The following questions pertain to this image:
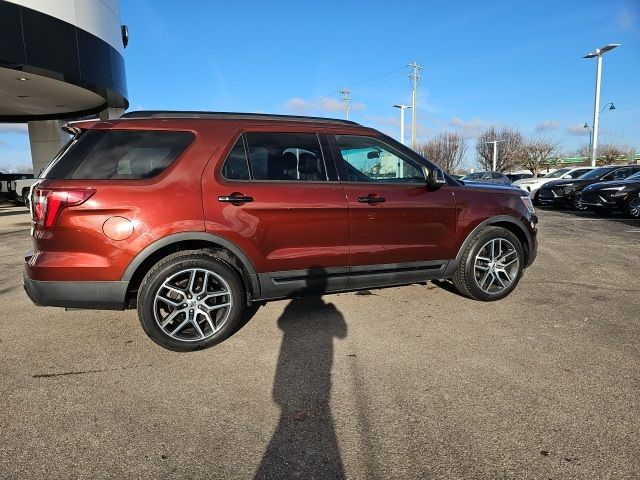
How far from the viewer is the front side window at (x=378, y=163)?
4.31 metres

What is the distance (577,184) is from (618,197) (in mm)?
3475

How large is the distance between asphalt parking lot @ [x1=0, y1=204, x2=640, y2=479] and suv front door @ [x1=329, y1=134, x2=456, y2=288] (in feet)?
1.68

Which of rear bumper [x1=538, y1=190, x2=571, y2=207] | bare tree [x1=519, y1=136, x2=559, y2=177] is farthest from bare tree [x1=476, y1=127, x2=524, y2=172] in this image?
rear bumper [x1=538, y1=190, x2=571, y2=207]

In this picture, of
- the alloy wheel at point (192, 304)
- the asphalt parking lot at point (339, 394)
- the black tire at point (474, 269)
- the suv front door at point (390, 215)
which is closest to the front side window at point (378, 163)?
the suv front door at point (390, 215)

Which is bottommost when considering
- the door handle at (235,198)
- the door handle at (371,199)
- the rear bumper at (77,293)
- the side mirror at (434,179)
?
Result: the rear bumper at (77,293)

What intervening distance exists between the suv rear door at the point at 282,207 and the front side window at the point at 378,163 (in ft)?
1.00

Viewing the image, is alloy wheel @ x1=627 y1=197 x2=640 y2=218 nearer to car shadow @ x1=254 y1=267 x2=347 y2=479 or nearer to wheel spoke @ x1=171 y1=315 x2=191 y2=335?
car shadow @ x1=254 y1=267 x2=347 y2=479

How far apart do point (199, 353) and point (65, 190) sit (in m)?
1.61

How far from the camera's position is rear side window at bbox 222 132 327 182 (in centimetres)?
379

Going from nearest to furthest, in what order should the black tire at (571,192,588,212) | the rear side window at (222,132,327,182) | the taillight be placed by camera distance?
1. the taillight
2. the rear side window at (222,132,327,182)
3. the black tire at (571,192,588,212)

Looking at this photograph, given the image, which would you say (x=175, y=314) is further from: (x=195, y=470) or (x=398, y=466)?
(x=398, y=466)

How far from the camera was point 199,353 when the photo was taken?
3648 mm

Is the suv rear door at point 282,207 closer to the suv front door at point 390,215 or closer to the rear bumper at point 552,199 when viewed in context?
the suv front door at point 390,215


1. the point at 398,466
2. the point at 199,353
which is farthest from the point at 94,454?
the point at 398,466
